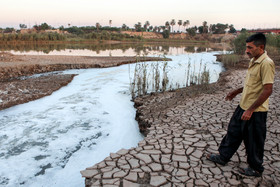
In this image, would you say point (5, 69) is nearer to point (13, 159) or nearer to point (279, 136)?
point (13, 159)

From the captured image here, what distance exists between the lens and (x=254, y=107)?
8.20 ft

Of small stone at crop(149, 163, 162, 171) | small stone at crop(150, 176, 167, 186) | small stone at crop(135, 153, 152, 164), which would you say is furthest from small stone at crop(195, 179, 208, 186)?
small stone at crop(135, 153, 152, 164)

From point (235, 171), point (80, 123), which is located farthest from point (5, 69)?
point (235, 171)

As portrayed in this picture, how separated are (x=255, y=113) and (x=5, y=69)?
44.1 ft

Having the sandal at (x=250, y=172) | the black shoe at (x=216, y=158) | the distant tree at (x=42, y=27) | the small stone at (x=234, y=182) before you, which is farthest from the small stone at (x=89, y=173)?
the distant tree at (x=42, y=27)

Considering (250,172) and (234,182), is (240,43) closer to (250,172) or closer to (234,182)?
(250,172)

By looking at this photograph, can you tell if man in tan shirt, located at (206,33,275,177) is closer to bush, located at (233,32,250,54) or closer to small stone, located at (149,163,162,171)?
small stone, located at (149,163,162,171)

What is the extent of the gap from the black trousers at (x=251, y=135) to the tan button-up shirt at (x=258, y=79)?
13cm

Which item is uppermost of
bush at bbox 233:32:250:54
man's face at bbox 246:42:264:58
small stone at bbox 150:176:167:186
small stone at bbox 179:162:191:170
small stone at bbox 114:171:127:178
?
bush at bbox 233:32:250:54

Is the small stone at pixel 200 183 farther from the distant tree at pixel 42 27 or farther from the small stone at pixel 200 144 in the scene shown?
the distant tree at pixel 42 27

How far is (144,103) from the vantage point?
7.10 meters

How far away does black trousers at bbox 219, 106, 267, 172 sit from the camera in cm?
260

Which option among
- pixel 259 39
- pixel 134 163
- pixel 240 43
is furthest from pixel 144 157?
pixel 240 43

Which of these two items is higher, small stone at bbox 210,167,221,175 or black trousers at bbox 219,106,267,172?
black trousers at bbox 219,106,267,172
